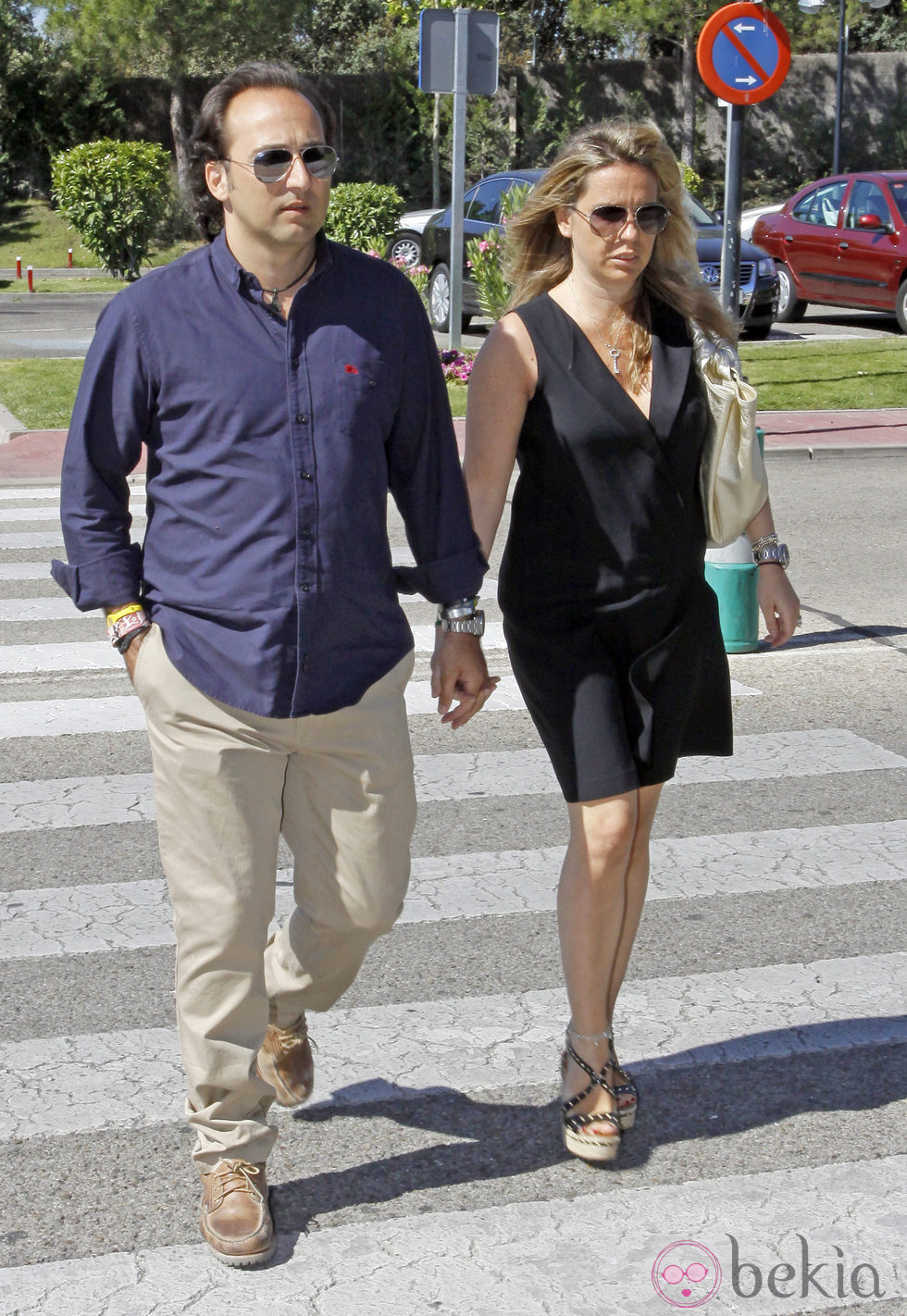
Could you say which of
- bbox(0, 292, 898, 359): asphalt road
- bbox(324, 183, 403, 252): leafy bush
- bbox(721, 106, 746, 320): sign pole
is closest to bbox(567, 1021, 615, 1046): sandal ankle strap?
bbox(721, 106, 746, 320): sign pole

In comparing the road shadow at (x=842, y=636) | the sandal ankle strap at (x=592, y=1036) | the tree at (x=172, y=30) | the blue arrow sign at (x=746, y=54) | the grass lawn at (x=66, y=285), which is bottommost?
the grass lawn at (x=66, y=285)

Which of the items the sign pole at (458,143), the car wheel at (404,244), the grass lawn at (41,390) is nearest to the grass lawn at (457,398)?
the sign pole at (458,143)

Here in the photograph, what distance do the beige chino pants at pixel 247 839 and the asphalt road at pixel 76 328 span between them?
1407 cm

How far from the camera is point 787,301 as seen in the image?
19875 mm

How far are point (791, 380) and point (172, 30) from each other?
86.2 feet

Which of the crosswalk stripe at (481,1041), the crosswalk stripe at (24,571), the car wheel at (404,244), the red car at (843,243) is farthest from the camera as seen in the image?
the car wheel at (404,244)

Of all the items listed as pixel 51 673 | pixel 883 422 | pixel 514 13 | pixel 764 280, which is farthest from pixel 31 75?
pixel 51 673

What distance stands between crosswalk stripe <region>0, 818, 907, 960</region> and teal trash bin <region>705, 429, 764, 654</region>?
6.70 ft

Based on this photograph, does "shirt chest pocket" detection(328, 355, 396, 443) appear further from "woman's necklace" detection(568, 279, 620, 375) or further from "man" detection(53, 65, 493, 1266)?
"woman's necklace" detection(568, 279, 620, 375)

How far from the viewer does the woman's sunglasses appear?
3072 mm

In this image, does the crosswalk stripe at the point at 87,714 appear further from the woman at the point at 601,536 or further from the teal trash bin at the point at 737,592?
the woman at the point at 601,536

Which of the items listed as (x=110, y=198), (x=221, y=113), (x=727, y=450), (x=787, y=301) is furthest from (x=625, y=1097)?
(x=110, y=198)

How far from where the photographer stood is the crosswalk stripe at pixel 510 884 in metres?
4.16

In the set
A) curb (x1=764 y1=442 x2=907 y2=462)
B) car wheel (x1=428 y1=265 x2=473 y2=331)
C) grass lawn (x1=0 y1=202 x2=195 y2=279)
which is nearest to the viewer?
curb (x1=764 y1=442 x2=907 y2=462)
